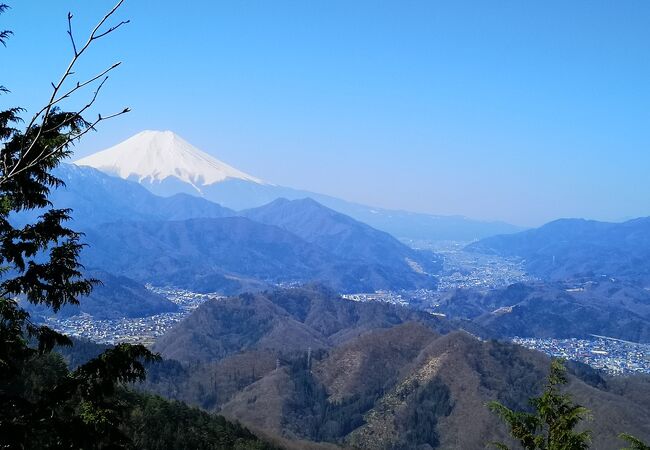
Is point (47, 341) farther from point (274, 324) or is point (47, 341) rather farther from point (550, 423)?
point (274, 324)

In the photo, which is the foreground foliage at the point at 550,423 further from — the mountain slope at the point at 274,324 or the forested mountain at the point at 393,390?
the mountain slope at the point at 274,324

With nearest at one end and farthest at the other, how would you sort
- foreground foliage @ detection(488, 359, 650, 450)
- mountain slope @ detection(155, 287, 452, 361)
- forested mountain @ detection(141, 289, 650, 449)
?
1. foreground foliage @ detection(488, 359, 650, 450)
2. forested mountain @ detection(141, 289, 650, 449)
3. mountain slope @ detection(155, 287, 452, 361)

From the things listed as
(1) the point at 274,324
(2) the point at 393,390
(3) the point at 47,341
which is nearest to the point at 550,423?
(3) the point at 47,341

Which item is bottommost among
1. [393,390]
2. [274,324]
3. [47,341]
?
[274,324]

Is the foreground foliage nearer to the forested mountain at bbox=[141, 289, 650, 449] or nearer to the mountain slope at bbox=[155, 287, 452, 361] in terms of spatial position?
the forested mountain at bbox=[141, 289, 650, 449]

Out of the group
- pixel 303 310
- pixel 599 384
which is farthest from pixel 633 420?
pixel 303 310

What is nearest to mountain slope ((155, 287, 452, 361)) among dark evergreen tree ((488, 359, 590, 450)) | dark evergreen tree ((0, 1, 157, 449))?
dark evergreen tree ((488, 359, 590, 450))

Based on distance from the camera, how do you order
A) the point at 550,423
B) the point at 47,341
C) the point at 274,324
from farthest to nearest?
the point at 274,324 < the point at 550,423 < the point at 47,341

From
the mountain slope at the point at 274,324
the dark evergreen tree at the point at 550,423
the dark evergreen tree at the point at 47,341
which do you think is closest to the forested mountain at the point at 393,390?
the mountain slope at the point at 274,324
